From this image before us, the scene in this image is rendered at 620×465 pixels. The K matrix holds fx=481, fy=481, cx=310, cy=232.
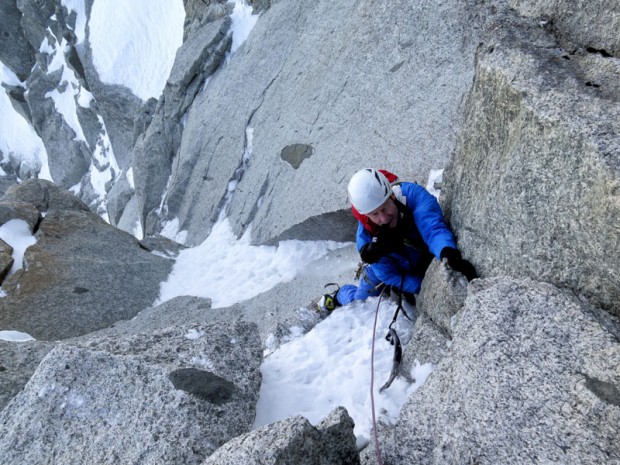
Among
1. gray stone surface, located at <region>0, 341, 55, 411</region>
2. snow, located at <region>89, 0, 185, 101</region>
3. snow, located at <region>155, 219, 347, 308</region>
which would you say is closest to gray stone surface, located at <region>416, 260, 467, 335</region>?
gray stone surface, located at <region>0, 341, 55, 411</region>

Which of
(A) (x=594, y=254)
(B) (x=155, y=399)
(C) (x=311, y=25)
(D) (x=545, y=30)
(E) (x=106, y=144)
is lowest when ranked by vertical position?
(E) (x=106, y=144)

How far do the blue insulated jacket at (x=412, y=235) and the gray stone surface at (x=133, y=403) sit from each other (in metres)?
2.03

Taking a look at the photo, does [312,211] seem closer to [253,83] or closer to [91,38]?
[253,83]

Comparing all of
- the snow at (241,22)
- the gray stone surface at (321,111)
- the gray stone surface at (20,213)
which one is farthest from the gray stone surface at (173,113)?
the gray stone surface at (20,213)

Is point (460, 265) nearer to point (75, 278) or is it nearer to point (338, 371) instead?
point (338, 371)

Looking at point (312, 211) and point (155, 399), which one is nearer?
point (155, 399)

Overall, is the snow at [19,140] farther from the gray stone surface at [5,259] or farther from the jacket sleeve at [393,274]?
the jacket sleeve at [393,274]

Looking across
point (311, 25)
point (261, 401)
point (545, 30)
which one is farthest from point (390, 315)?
point (311, 25)

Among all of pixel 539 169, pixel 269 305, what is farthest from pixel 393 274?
pixel 269 305

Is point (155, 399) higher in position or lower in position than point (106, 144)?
higher

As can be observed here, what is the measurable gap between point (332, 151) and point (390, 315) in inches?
221

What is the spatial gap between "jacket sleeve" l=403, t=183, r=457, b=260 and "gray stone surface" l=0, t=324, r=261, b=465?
2432mm

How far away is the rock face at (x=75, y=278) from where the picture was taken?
1205 centimetres

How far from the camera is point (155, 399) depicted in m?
4.68
